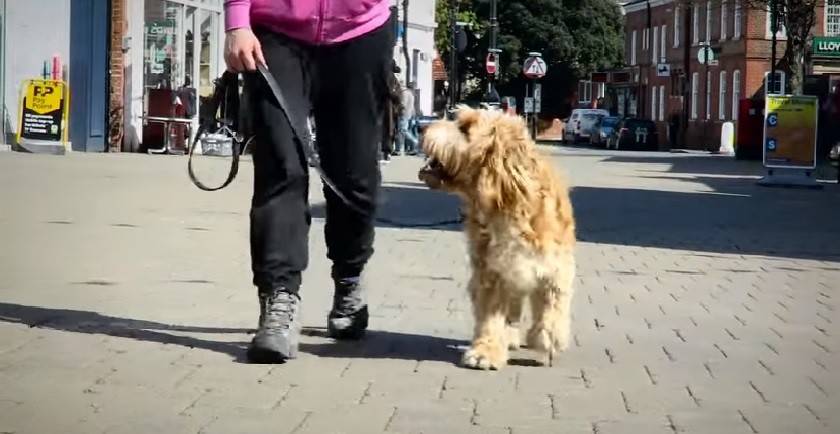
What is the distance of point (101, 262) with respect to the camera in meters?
9.59

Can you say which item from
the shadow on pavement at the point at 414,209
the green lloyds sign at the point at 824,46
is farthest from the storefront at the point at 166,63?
the green lloyds sign at the point at 824,46

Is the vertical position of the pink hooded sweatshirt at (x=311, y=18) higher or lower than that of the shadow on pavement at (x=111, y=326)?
higher

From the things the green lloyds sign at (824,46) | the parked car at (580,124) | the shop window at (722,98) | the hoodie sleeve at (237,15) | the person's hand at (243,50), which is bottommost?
the person's hand at (243,50)

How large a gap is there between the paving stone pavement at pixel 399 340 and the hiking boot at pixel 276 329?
0.06 metres

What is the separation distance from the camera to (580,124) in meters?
78.1

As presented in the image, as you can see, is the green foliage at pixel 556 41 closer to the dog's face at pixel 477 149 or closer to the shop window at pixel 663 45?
the shop window at pixel 663 45

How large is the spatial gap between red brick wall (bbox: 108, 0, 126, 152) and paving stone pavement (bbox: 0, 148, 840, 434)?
14.1 meters

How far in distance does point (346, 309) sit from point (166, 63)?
24624 millimetres

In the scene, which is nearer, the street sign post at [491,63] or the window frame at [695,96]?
the street sign post at [491,63]

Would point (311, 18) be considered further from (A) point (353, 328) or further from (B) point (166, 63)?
(B) point (166, 63)

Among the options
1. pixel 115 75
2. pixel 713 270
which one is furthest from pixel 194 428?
pixel 115 75

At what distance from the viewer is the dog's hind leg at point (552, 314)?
588 centimetres

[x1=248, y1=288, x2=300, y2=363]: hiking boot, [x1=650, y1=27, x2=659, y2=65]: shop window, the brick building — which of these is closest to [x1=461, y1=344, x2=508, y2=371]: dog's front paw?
[x1=248, y1=288, x2=300, y2=363]: hiking boot

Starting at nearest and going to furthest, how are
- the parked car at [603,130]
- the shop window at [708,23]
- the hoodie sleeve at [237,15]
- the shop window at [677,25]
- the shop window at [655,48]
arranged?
the hoodie sleeve at [237,15] < the parked car at [603,130] < the shop window at [708,23] < the shop window at [677,25] < the shop window at [655,48]
